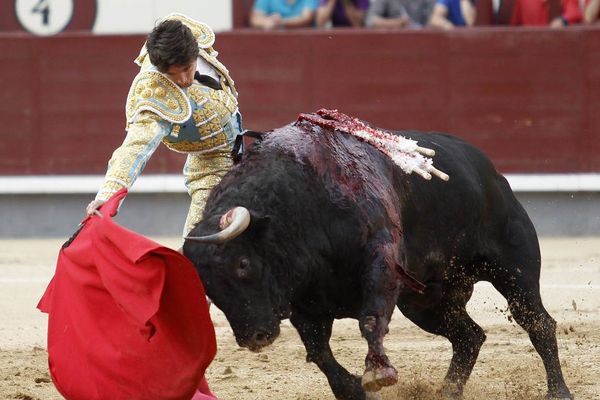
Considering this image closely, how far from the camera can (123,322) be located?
3697mm

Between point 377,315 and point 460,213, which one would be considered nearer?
point 377,315

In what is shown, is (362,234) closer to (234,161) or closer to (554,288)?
(234,161)

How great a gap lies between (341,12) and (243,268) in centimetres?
519

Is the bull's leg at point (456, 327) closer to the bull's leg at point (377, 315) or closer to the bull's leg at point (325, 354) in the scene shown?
the bull's leg at point (325, 354)

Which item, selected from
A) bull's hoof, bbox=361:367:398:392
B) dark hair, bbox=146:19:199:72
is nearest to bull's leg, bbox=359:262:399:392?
bull's hoof, bbox=361:367:398:392

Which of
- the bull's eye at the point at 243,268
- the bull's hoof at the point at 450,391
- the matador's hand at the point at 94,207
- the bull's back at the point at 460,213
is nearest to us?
the bull's eye at the point at 243,268

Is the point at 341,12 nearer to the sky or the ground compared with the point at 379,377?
nearer to the sky

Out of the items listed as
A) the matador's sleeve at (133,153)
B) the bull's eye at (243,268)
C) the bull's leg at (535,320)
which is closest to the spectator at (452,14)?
the bull's leg at (535,320)

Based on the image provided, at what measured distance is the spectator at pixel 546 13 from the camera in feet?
27.8

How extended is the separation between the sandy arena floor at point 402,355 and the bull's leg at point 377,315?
31.2 inches

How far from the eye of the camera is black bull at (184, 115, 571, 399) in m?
3.60

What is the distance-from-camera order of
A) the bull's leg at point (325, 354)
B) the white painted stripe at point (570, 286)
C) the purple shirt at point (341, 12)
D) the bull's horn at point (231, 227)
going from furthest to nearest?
the purple shirt at point (341, 12), the white painted stripe at point (570, 286), the bull's leg at point (325, 354), the bull's horn at point (231, 227)

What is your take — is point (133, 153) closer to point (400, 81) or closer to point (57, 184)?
point (400, 81)

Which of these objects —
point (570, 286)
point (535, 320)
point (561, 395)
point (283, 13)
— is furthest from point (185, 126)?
point (283, 13)
